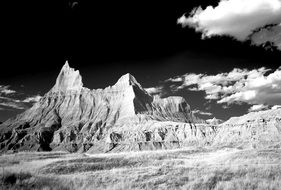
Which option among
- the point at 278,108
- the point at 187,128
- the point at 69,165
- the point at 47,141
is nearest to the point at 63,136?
the point at 47,141

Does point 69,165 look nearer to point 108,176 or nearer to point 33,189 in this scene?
point 108,176

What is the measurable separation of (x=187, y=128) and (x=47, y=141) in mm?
90308

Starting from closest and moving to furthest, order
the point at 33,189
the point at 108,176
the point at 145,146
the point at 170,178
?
the point at 33,189 < the point at 170,178 < the point at 108,176 < the point at 145,146

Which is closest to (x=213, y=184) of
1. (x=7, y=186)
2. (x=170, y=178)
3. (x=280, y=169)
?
(x=170, y=178)

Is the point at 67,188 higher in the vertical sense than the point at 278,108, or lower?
lower

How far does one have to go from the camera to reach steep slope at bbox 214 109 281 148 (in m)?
121

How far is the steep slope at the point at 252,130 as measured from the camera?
397ft

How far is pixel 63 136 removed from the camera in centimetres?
18638

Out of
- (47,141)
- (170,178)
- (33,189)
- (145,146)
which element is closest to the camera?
(33,189)

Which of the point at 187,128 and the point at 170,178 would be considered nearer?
the point at 170,178

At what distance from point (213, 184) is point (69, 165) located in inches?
608

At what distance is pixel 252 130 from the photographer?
5231 inches

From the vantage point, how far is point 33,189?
11391 mm

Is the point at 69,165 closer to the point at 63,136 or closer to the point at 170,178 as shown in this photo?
the point at 170,178
